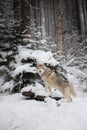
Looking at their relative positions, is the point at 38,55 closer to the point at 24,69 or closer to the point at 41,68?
the point at 24,69

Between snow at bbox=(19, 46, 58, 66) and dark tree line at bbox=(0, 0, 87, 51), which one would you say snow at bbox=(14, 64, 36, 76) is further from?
dark tree line at bbox=(0, 0, 87, 51)

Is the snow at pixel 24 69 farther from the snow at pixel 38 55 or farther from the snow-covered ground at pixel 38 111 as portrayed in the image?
the snow at pixel 38 55

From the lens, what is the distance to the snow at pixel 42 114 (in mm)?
4105

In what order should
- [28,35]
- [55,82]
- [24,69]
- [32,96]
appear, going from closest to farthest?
[55,82]
[32,96]
[24,69]
[28,35]

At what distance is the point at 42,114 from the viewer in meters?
4.82

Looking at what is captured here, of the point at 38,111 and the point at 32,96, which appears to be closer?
the point at 38,111

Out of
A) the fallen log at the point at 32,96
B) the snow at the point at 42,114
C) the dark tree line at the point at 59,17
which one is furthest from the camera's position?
the dark tree line at the point at 59,17

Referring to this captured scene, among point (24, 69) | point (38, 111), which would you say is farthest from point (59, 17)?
point (38, 111)

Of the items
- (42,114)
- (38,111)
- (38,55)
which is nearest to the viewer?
(42,114)

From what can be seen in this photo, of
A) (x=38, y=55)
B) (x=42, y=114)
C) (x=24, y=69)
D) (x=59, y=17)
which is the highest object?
(x=59, y=17)

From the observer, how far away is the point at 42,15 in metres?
13.7

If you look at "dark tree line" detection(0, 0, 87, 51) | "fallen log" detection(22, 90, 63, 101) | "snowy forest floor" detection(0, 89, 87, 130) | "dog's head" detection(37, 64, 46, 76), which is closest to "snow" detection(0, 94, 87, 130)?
"snowy forest floor" detection(0, 89, 87, 130)

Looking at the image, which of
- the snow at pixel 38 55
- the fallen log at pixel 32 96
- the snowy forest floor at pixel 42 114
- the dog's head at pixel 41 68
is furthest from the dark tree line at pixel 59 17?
the snowy forest floor at pixel 42 114

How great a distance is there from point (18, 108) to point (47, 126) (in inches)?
52.9
